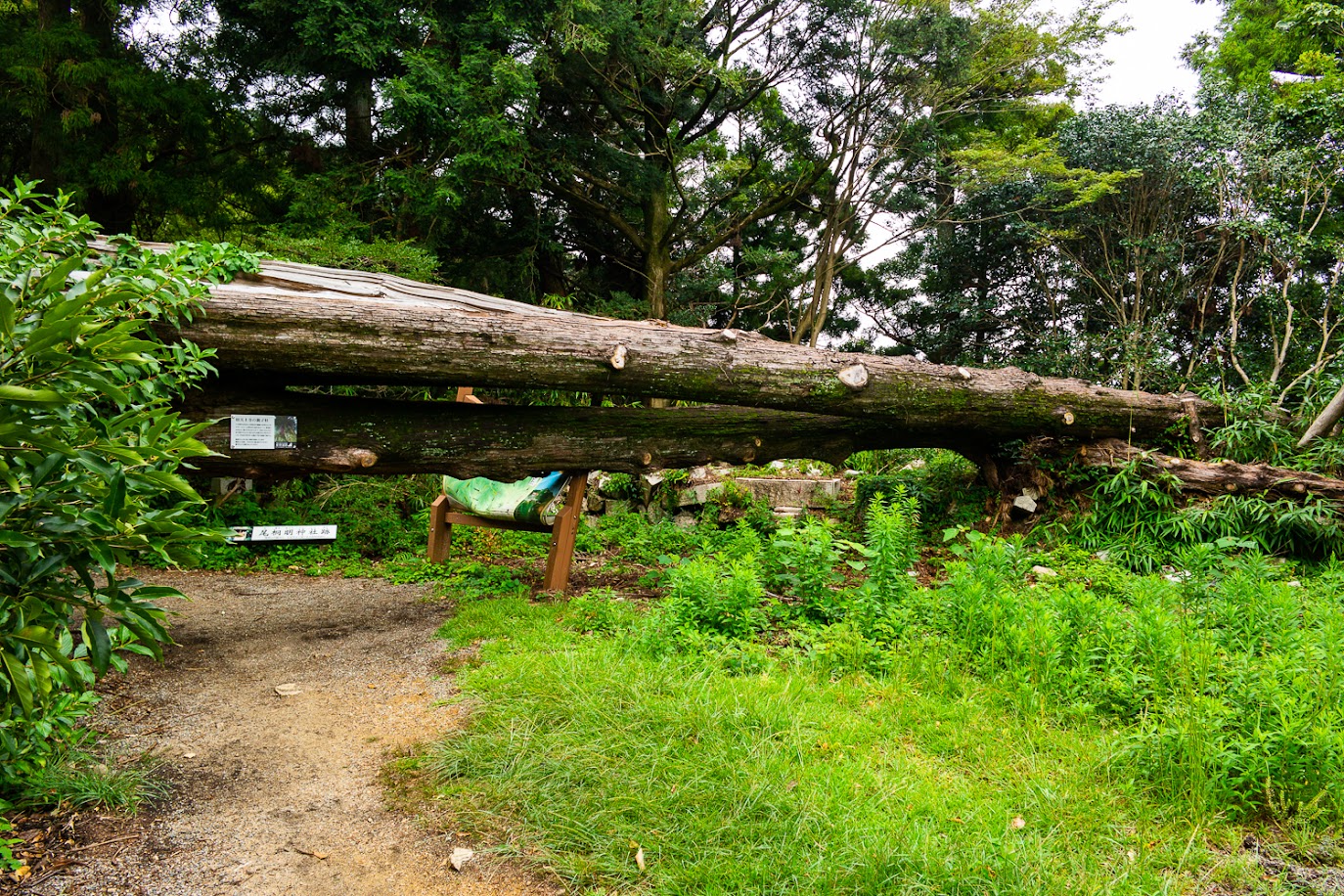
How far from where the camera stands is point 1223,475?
540 cm

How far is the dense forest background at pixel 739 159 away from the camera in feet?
26.1

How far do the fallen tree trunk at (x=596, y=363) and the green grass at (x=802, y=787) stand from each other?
5.80ft

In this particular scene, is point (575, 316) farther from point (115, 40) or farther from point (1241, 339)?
point (1241, 339)

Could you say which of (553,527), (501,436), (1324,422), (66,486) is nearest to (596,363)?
(501,436)

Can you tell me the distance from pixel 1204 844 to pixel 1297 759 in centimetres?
45

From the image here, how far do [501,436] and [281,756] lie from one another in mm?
2309

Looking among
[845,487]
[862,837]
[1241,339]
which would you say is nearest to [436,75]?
[845,487]

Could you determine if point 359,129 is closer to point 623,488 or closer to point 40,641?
point 623,488

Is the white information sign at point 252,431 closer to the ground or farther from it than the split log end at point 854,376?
closer to the ground

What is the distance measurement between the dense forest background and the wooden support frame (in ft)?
9.46

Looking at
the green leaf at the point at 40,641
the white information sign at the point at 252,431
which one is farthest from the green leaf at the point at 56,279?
the white information sign at the point at 252,431

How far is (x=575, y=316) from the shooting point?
463 cm

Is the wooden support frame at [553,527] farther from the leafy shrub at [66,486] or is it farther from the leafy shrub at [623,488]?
the leafy shrub at [66,486]

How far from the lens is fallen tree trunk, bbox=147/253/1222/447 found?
354 centimetres
